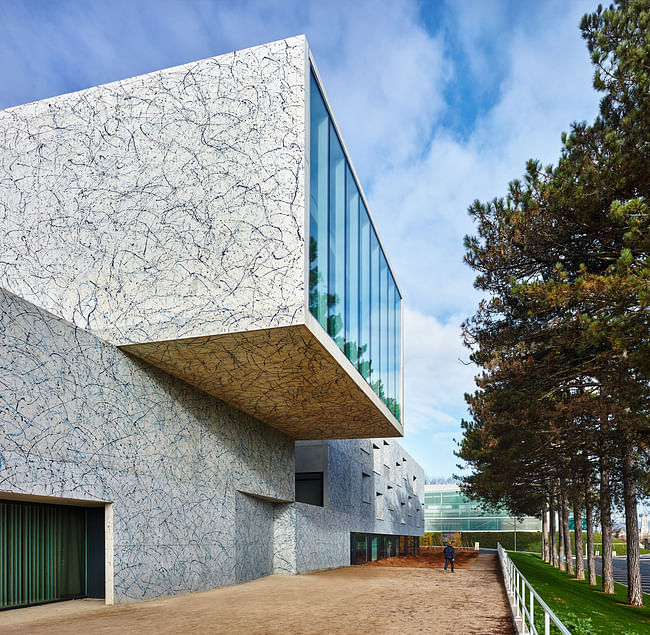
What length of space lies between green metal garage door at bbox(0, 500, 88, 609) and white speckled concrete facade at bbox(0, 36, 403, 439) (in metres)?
3.40

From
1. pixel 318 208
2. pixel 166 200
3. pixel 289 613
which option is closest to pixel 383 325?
pixel 318 208

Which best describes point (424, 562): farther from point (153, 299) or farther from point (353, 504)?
point (153, 299)

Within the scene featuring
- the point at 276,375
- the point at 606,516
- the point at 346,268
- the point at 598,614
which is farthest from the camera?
the point at 606,516

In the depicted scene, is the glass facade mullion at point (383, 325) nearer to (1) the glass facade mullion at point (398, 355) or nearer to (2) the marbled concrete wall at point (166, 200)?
(1) the glass facade mullion at point (398, 355)

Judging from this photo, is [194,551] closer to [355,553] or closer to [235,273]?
[235,273]

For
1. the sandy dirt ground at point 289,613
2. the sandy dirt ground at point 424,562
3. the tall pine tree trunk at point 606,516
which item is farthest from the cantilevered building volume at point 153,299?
the sandy dirt ground at point 424,562

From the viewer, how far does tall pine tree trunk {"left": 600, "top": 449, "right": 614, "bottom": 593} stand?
20.6m

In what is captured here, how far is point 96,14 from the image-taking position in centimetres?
1388

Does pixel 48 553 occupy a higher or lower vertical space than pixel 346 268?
lower

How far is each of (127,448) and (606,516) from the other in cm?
1647

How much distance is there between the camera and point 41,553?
11.6 meters

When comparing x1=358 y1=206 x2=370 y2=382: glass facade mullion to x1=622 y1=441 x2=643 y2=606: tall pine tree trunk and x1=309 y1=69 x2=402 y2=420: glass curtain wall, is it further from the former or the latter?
x1=622 y1=441 x2=643 y2=606: tall pine tree trunk

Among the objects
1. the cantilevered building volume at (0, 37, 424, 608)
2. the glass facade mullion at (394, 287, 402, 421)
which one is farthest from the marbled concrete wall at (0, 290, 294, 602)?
the glass facade mullion at (394, 287, 402, 421)

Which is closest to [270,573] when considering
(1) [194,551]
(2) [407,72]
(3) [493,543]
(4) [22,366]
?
(1) [194,551]
